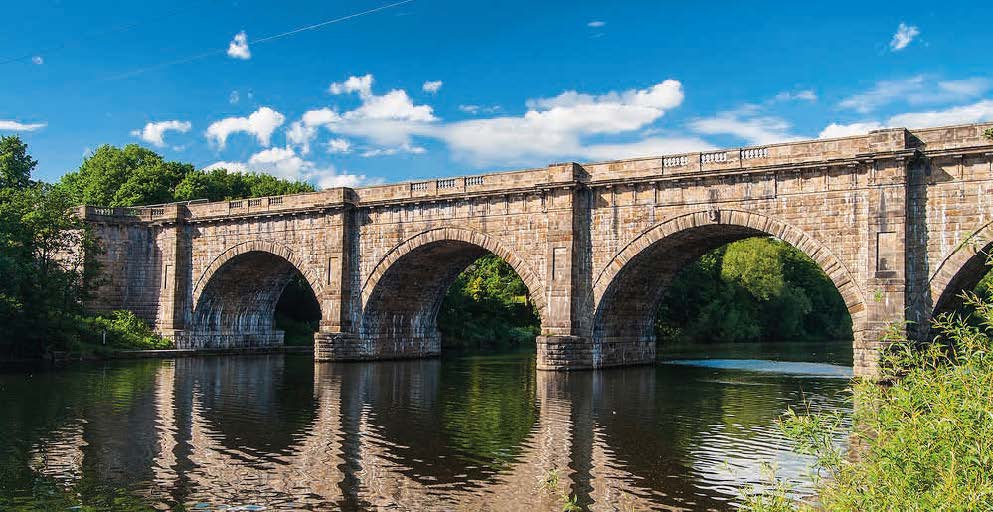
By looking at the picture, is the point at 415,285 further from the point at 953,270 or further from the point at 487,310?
the point at 953,270

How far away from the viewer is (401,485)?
1305cm

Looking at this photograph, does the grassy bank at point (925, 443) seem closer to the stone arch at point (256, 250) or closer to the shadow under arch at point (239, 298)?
the stone arch at point (256, 250)

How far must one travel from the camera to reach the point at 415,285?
39.8 m

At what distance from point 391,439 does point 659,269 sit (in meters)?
18.4

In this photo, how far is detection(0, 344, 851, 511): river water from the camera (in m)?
12.4

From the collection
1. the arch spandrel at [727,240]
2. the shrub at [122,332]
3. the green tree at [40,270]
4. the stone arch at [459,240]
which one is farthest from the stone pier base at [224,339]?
the arch spandrel at [727,240]

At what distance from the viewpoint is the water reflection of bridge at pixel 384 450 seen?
12352 millimetres

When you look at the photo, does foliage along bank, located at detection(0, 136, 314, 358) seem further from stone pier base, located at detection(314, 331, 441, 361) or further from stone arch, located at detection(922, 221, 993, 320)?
stone arch, located at detection(922, 221, 993, 320)

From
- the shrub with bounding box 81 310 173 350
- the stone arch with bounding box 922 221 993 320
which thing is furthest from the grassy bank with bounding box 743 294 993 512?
the shrub with bounding box 81 310 173 350

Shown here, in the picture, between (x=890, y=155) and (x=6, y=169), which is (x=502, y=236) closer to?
(x=890, y=155)

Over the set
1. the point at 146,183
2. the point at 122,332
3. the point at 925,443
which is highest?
the point at 146,183

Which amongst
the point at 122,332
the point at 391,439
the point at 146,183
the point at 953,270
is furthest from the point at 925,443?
the point at 146,183

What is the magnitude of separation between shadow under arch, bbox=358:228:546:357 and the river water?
6.46 meters

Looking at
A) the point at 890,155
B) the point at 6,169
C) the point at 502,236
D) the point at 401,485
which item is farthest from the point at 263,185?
the point at 401,485
